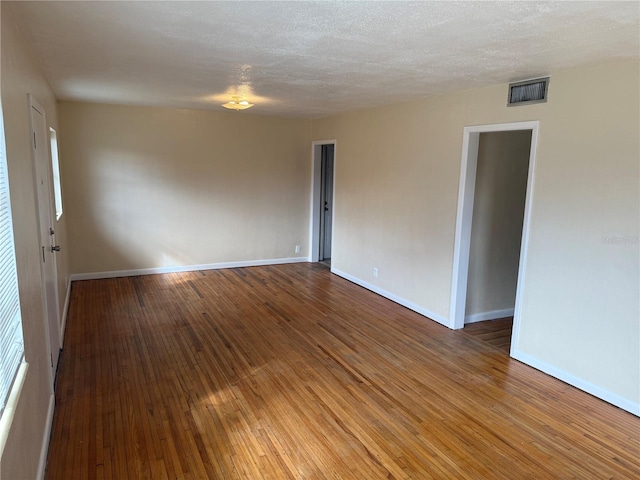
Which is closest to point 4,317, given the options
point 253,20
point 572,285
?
point 253,20

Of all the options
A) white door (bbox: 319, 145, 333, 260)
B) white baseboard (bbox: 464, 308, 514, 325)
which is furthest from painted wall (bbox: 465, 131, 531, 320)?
white door (bbox: 319, 145, 333, 260)

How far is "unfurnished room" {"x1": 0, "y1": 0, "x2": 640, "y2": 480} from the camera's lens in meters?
2.30

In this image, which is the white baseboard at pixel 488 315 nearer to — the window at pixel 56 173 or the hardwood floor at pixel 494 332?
the hardwood floor at pixel 494 332

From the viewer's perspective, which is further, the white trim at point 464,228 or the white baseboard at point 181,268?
the white baseboard at point 181,268

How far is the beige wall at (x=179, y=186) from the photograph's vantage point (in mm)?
5859

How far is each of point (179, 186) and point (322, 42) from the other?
4384mm

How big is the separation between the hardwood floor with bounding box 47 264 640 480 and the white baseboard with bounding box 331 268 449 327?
0.13m

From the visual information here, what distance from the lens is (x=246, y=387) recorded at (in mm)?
3217

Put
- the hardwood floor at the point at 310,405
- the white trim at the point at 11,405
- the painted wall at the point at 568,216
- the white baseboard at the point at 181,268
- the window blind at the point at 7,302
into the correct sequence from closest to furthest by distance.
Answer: the white trim at the point at 11,405 → the window blind at the point at 7,302 → the hardwood floor at the point at 310,405 → the painted wall at the point at 568,216 → the white baseboard at the point at 181,268

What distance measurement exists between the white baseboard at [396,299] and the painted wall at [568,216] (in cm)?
4

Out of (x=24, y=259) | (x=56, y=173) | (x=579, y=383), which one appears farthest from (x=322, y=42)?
(x=56, y=173)

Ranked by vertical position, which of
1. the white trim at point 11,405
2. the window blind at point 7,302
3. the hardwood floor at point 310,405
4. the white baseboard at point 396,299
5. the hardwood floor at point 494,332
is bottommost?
the hardwood floor at point 310,405

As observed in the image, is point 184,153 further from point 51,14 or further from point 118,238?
point 51,14

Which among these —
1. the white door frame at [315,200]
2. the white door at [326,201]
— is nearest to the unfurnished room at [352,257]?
the white door frame at [315,200]
